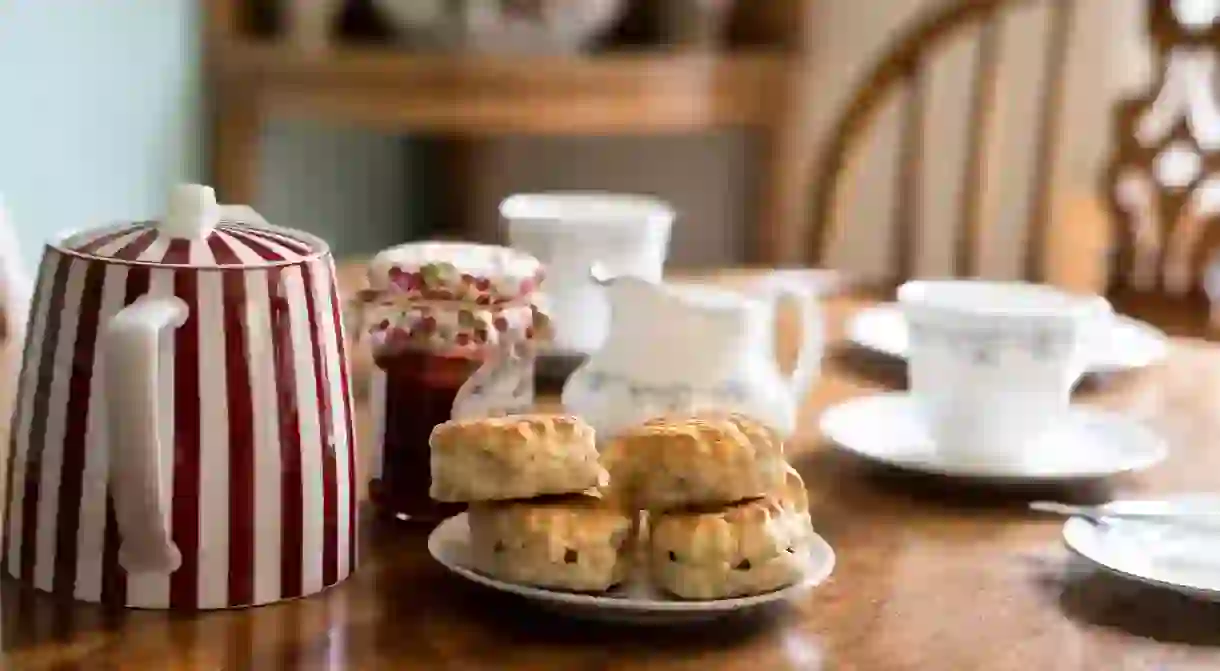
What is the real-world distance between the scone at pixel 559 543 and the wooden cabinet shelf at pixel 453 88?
1.32m

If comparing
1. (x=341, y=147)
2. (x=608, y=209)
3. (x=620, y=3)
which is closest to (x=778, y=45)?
(x=620, y=3)

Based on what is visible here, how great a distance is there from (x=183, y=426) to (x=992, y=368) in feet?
1.48

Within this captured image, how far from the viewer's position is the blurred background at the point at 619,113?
5.45 feet

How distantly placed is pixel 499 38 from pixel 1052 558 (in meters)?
1.33

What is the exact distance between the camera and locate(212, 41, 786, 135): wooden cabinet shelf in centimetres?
191

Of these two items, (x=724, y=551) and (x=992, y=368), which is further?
(x=992, y=368)

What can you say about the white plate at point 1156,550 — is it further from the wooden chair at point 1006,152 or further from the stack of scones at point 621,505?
the wooden chair at point 1006,152

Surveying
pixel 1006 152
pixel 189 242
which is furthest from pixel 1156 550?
pixel 1006 152

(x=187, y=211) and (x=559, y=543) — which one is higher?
(x=187, y=211)

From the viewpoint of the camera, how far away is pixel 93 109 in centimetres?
158

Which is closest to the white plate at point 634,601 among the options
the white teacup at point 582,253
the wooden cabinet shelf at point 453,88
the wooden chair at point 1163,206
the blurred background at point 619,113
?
the white teacup at point 582,253

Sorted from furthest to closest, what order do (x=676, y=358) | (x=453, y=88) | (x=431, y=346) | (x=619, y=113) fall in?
(x=619, y=113) → (x=453, y=88) → (x=676, y=358) → (x=431, y=346)

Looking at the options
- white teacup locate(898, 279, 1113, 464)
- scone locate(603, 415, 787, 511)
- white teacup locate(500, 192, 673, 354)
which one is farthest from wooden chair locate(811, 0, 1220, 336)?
scone locate(603, 415, 787, 511)

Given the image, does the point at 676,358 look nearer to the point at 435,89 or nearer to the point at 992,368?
the point at 992,368
